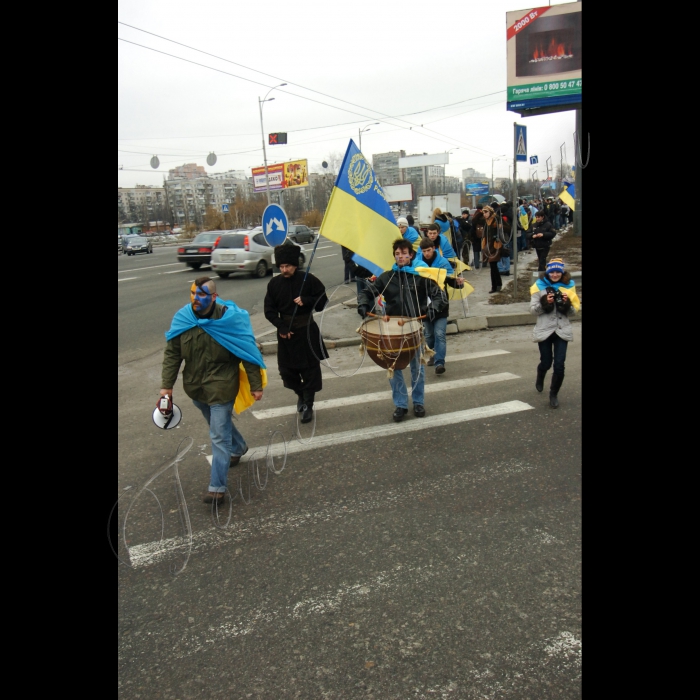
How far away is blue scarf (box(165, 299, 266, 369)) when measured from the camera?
454 centimetres

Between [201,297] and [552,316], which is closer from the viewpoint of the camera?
[201,297]

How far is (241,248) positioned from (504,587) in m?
20.2

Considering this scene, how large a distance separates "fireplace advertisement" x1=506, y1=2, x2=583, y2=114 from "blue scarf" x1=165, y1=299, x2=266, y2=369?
20850 millimetres

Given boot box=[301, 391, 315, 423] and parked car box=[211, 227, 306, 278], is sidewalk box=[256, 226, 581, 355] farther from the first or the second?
parked car box=[211, 227, 306, 278]

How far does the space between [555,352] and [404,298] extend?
1.85 meters

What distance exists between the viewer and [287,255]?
20.1ft

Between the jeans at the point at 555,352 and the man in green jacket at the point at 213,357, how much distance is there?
3.48 meters

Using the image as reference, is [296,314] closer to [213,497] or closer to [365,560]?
[213,497]

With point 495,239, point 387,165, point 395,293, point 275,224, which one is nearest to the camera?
point 395,293

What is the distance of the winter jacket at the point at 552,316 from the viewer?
21.0 feet

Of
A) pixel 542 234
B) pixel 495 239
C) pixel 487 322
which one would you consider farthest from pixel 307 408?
pixel 542 234

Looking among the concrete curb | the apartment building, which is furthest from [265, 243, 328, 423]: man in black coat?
the apartment building

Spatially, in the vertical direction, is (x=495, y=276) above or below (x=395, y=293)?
above
